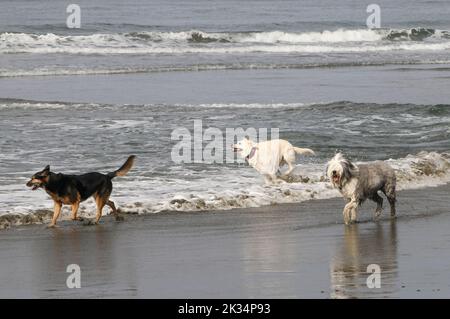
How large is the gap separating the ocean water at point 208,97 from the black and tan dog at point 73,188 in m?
0.47

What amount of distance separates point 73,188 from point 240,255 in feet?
8.74

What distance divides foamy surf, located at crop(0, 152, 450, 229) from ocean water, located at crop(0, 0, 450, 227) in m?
0.03

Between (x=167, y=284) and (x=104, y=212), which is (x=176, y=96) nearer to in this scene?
(x=104, y=212)

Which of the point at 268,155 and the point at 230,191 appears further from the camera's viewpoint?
the point at 268,155

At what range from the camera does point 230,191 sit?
13172 mm

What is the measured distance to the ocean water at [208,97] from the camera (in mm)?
14062

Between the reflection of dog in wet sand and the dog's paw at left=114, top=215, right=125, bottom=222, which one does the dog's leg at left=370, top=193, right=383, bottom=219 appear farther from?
the dog's paw at left=114, top=215, right=125, bottom=222

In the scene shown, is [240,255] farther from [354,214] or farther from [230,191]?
[230,191]

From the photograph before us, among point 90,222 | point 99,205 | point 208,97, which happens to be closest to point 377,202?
point 99,205

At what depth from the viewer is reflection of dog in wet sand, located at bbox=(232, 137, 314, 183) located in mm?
13836
